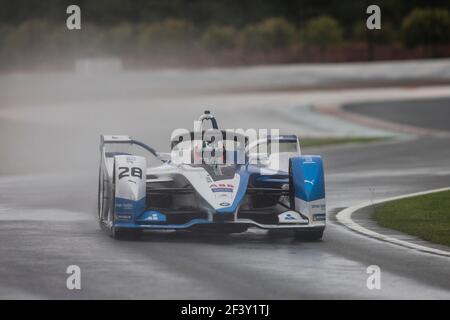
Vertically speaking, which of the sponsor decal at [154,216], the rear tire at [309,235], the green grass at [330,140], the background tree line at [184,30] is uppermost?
the background tree line at [184,30]

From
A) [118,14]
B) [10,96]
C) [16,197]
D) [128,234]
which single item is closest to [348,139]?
[16,197]

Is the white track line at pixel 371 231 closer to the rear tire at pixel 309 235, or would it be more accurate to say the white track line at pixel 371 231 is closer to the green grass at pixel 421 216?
the green grass at pixel 421 216

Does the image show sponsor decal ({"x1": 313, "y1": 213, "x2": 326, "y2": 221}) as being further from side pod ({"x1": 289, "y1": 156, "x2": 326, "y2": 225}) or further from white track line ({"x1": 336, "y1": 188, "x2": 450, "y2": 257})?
white track line ({"x1": 336, "y1": 188, "x2": 450, "y2": 257})

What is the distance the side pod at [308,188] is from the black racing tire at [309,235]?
0.13m

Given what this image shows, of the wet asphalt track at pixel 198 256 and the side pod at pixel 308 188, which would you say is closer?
the wet asphalt track at pixel 198 256

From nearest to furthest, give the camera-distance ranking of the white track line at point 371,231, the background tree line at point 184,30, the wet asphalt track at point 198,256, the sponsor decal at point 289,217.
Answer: the wet asphalt track at point 198,256 < the white track line at point 371,231 < the sponsor decal at point 289,217 < the background tree line at point 184,30

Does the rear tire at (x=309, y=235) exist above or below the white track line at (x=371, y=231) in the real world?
above

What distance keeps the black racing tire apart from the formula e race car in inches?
0.5

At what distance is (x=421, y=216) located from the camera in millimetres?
17141

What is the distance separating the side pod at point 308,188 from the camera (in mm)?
14505
